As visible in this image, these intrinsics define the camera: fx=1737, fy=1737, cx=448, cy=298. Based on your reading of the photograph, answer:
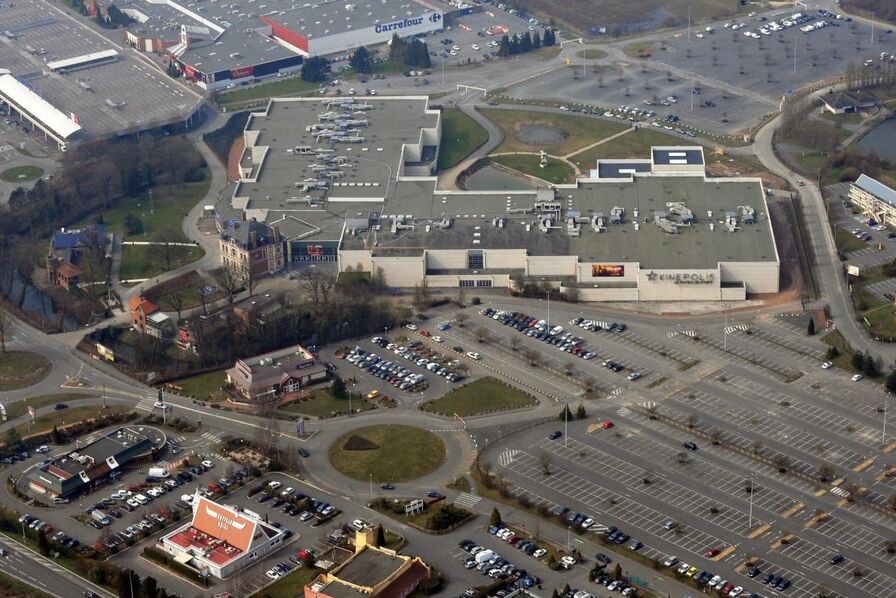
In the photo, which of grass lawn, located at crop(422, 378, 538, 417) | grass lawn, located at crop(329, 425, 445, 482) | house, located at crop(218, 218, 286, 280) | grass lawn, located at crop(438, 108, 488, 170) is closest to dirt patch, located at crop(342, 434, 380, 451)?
grass lawn, located at crop(329, 425, 445, 482)

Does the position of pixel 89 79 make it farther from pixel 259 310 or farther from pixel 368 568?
pixel 368 568

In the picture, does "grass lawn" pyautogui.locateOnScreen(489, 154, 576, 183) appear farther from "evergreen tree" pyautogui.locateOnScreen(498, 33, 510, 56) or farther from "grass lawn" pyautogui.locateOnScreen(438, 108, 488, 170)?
"evergreen tree" pyautogui.locateOnScreen(498, 33, 510, 56)

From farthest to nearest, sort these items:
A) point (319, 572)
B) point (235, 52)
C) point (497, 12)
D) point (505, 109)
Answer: point (497, 12)
point (235, 52)
point (505, 109)
point (319, 572)

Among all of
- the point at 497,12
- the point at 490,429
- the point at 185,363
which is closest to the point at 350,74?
the point at 497,12

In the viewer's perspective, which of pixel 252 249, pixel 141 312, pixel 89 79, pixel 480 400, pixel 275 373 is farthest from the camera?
pixel 89 79

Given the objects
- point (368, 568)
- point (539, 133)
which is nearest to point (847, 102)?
point (539, 133)

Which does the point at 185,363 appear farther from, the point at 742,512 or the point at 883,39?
the point at 883,39

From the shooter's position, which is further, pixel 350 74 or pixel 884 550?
pixel 350 74

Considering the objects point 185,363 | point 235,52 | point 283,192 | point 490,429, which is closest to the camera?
point 490,429
